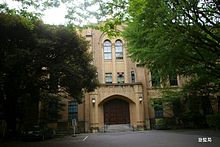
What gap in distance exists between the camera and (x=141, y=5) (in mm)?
9609

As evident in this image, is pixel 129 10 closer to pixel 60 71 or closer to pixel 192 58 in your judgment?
pixel 192 58

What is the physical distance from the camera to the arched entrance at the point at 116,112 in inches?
1286

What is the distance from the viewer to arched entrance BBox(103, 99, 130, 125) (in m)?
32.7

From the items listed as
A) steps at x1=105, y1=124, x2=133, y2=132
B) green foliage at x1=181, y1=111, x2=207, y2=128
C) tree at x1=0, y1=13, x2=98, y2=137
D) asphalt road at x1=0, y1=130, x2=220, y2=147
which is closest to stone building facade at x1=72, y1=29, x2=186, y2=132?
steps at x1=105, y1=124, x2=133, y2=132

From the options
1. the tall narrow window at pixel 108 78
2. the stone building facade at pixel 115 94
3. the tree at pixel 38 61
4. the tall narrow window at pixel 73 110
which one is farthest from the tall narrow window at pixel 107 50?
the tree at pixel 38 61

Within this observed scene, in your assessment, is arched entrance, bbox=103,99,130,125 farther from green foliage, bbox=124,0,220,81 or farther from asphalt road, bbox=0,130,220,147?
green foliage, bbox=124,0,220,81

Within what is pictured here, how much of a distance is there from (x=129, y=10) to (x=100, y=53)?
2441 cm

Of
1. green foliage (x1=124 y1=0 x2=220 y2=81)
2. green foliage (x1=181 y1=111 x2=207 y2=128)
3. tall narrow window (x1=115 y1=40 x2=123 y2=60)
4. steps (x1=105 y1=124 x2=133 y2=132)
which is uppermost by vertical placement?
tall narrow window (x1=115 y1=40 x2=123 y2=60)

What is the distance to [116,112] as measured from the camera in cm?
3303

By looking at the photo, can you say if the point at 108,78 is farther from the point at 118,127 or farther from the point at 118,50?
the point at 118,127

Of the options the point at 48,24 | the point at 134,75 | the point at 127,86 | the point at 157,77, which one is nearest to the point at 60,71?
the point at 48,24

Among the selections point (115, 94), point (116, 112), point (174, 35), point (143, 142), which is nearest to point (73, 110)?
point (116, 112)

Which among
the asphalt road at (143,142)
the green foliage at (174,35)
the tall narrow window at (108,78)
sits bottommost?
the asphalt road at (143,142)

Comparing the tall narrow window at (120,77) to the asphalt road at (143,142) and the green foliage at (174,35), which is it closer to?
the asphalt road at (143,142)
